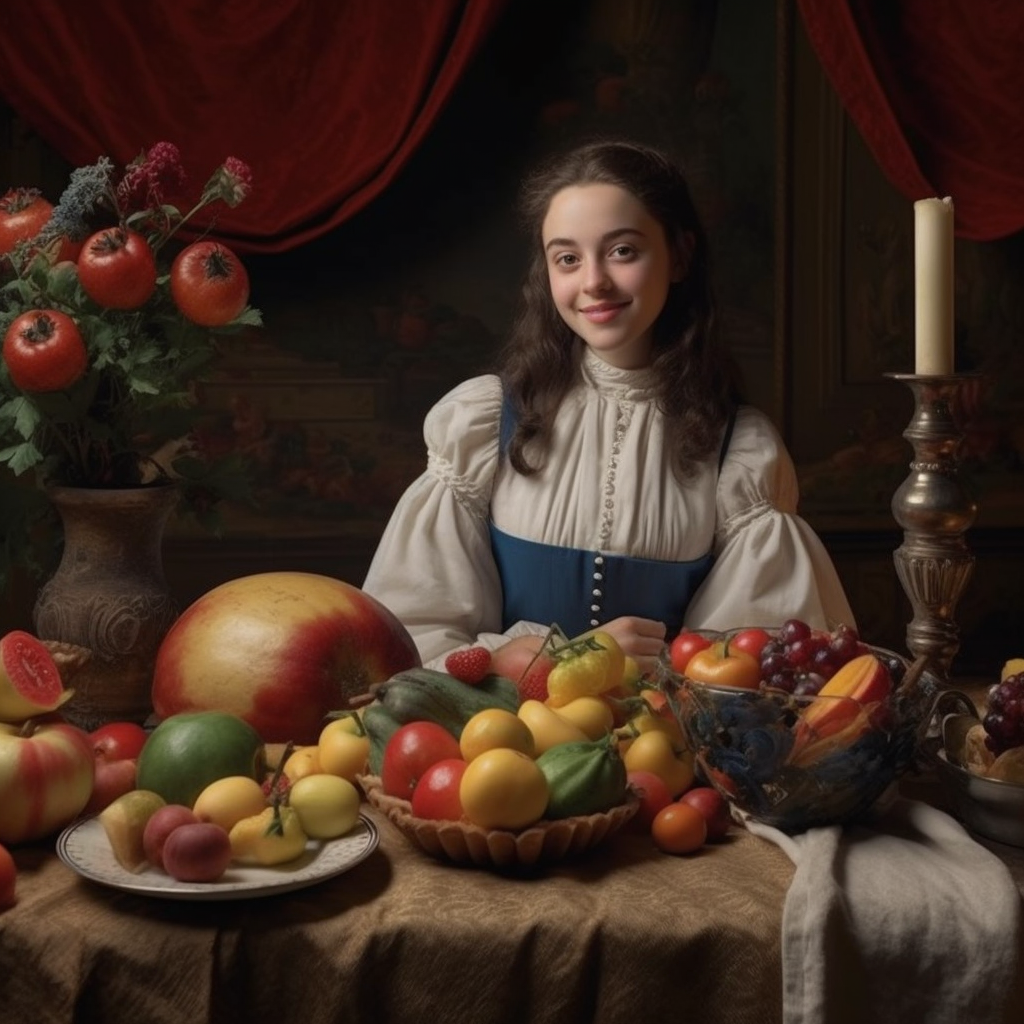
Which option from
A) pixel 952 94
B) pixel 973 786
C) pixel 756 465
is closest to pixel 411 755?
pixel 973 786

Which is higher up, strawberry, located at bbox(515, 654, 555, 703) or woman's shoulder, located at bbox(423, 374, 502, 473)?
woman's shoulder, located at bbox(423, 374, 502, 473)

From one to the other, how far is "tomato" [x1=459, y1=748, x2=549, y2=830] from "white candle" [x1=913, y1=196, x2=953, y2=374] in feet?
2.04

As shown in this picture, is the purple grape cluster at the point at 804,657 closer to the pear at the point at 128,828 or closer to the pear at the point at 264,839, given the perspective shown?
the pear at the point at 264,839

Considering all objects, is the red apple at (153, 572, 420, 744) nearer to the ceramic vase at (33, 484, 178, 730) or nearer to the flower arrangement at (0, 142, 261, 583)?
the ceramic vase at (33, 484, 178, 730)

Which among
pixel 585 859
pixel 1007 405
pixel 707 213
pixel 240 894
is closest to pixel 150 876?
pixel 240 894

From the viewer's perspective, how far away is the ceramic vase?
1646 millimetres

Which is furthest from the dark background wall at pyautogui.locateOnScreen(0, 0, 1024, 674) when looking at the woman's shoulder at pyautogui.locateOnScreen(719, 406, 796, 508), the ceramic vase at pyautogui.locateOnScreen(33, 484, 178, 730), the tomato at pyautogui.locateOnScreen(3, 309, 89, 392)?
the tomato at pyautogui.locateOnScreen(3, 309, 89, 392)

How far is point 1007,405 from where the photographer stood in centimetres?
386

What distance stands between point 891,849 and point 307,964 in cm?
50

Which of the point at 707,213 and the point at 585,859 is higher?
the point at 707,213

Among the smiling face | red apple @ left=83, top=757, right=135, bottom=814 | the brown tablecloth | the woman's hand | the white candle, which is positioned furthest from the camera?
the smiling face

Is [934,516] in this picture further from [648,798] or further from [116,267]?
[116,267]

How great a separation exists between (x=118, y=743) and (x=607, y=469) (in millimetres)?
978

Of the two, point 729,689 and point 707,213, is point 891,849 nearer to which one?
point 729,689
